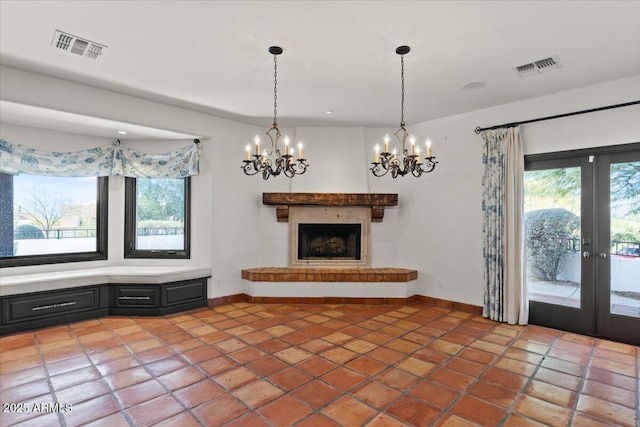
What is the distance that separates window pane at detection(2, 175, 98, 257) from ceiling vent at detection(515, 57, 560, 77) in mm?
5562

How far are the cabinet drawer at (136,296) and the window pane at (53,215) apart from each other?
0.96 m

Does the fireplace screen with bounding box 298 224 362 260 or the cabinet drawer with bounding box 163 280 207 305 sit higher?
the fireplace screen with bounding box 298 224 362 260

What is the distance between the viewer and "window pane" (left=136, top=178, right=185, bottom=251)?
189 inches

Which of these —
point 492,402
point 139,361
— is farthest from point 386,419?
point 139,361

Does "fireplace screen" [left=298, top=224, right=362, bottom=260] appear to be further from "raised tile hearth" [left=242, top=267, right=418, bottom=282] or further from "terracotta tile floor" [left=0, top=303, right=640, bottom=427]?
"terracotta tile floor" [left=0, top=303, right=640, bottom=427]

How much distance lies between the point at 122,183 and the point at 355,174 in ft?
11.6

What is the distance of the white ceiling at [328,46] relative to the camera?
220 centimetres

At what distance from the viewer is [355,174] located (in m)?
5.06

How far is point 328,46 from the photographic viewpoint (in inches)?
105

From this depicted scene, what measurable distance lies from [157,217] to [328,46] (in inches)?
143

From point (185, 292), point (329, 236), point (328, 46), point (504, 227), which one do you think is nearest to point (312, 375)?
point (185, 292)

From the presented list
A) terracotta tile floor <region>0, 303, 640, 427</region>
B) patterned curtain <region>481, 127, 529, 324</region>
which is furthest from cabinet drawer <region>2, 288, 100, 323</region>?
patterned curtain <region>481, 127, 529, 324</region>

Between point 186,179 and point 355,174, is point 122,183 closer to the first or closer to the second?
point 186,179

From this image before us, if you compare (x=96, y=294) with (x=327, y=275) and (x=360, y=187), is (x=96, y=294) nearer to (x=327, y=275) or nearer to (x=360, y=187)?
(x=327, y=275)
